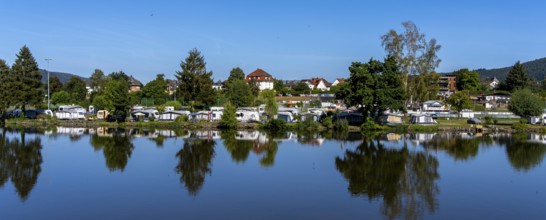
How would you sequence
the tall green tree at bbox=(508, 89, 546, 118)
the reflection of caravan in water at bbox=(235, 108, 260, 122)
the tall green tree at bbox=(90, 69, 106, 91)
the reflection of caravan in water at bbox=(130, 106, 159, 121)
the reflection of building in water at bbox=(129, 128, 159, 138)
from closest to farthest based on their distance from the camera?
the reflection of building in water at bbox=(129, 128, 159, 138) → the tall green tree at bbox=(508, 89, 546, 118) → the reflection of caravan in water at bbox=(235, 108, 260, 122) → the reflection of caravan in water at bbox=(130, 106, 159, 121) → the tall green tree at bbox=(90, 69, 106, 91)

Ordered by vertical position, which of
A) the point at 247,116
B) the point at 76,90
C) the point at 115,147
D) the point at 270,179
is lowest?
the point at 270,179

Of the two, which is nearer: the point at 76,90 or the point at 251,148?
the point at 251,148

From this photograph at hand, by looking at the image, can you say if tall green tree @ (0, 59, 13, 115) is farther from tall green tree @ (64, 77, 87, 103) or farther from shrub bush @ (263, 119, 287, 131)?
shrub bush @ (263, 119, 287, 131)

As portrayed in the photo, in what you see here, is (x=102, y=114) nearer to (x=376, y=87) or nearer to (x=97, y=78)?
(x=376, y=87)

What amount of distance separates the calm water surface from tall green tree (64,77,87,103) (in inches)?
1292

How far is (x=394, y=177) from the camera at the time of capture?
56.6 ft

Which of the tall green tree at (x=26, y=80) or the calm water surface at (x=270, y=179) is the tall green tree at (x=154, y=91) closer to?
the tall green tree at (x=26, y=80)

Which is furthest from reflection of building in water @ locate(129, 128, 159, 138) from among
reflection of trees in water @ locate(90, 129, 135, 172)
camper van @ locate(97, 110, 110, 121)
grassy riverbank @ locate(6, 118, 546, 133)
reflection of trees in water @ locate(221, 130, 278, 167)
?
camper van @ locate(97, 110, 110, 121)

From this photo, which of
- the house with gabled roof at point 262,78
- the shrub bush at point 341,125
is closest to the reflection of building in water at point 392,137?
the shrub bush at point 341,125

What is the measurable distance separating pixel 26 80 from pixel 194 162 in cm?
2891

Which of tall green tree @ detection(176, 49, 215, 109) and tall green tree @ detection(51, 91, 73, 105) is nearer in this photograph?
tall green tree @ detection(176, 49, 215, 109)

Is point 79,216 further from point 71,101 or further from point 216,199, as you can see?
point 71,101

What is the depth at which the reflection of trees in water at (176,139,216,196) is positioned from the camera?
52.7ft

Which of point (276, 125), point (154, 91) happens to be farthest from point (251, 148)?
point (154, 91)
